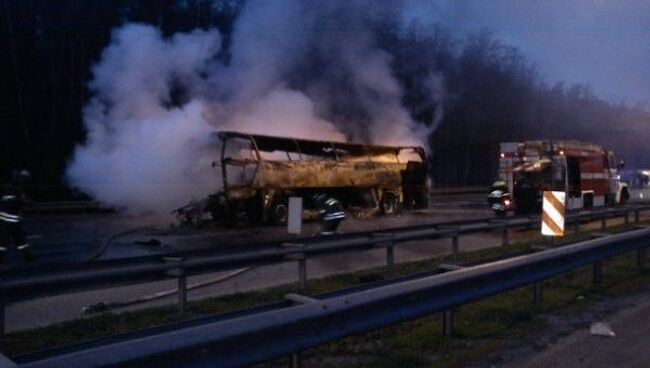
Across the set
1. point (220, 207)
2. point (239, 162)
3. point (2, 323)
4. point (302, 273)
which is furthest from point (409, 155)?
point (2, 323)

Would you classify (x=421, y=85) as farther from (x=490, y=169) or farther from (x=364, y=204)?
(x=490, y=169)

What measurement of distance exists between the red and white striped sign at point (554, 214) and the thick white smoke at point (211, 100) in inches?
372

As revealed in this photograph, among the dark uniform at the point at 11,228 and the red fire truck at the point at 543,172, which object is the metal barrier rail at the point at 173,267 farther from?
the red fire truck at the point at 543,172

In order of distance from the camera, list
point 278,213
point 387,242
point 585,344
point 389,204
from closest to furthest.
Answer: point 585,344, point 387,242, point 278,213, point 389,204

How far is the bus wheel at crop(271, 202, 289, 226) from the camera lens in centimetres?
2142

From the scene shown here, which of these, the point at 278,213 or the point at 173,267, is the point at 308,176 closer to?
the point at 278,213

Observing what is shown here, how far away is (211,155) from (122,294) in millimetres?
10094

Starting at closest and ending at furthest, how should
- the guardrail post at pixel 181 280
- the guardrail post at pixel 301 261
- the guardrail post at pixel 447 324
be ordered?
1. the guardrail post at pixel 447 324
2. the guardrail post at pixel 181 280
3. the guardrail post at pixel 301 261

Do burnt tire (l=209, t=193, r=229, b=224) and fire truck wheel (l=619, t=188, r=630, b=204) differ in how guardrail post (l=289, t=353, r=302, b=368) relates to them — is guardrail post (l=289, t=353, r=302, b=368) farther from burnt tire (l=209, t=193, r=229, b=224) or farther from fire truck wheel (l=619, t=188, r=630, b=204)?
fire truck wheel (l=619, t=188, r=630, b=204)

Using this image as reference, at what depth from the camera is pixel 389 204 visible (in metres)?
26.1

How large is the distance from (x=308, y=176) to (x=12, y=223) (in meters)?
9.92

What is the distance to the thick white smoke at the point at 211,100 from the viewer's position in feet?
67.9

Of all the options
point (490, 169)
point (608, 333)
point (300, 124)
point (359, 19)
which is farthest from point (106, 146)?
point (490, 169)

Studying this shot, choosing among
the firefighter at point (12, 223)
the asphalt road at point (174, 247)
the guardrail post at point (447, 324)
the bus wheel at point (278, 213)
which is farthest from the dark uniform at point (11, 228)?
the guardrail post at point (447, 324)
